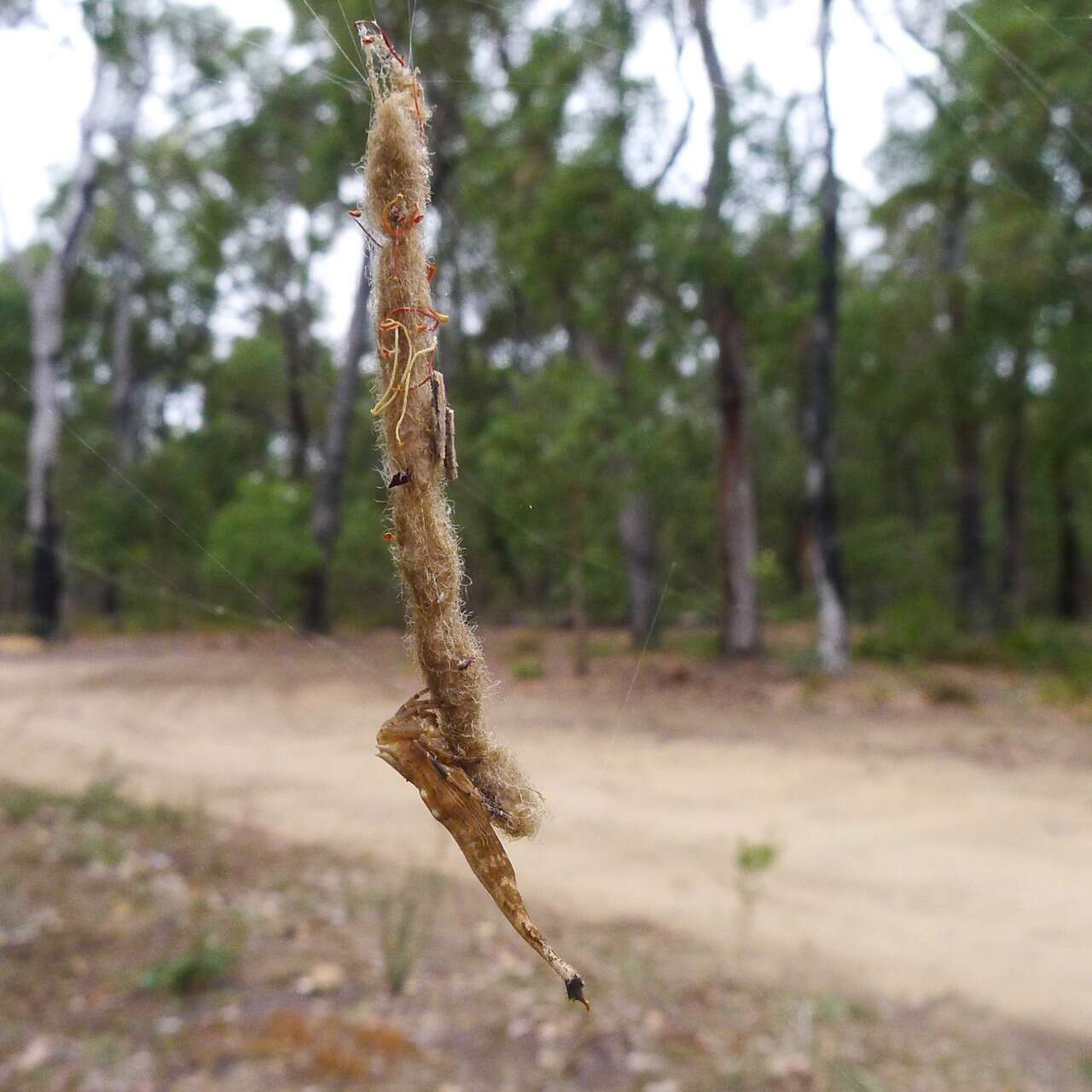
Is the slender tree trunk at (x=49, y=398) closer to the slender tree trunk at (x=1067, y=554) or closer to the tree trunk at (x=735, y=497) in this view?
the tree trunk at (x=735, y=497)

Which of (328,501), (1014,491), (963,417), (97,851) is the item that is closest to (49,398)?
(328,501)

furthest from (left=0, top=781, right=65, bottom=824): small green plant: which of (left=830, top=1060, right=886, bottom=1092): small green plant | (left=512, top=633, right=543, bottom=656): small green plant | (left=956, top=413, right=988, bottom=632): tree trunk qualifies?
(left=956, top=413, right=988, bottom=632): tree trunk

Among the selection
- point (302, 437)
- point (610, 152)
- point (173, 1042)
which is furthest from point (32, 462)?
point (173, 1042)

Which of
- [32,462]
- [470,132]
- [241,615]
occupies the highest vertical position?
[470,132]

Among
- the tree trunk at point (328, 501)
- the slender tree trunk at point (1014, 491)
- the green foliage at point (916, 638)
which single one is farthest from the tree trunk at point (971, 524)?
the tree trunk at point (328, 501)

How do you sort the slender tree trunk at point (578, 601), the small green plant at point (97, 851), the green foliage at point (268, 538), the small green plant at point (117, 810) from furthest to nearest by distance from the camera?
the green foliage at point (268, 538)
the slender tree trunk at point (578, 601)
the small green plant at point (117, 810)
the small green plant at point (97, 851)

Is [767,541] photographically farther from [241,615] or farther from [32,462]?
[241,615]
